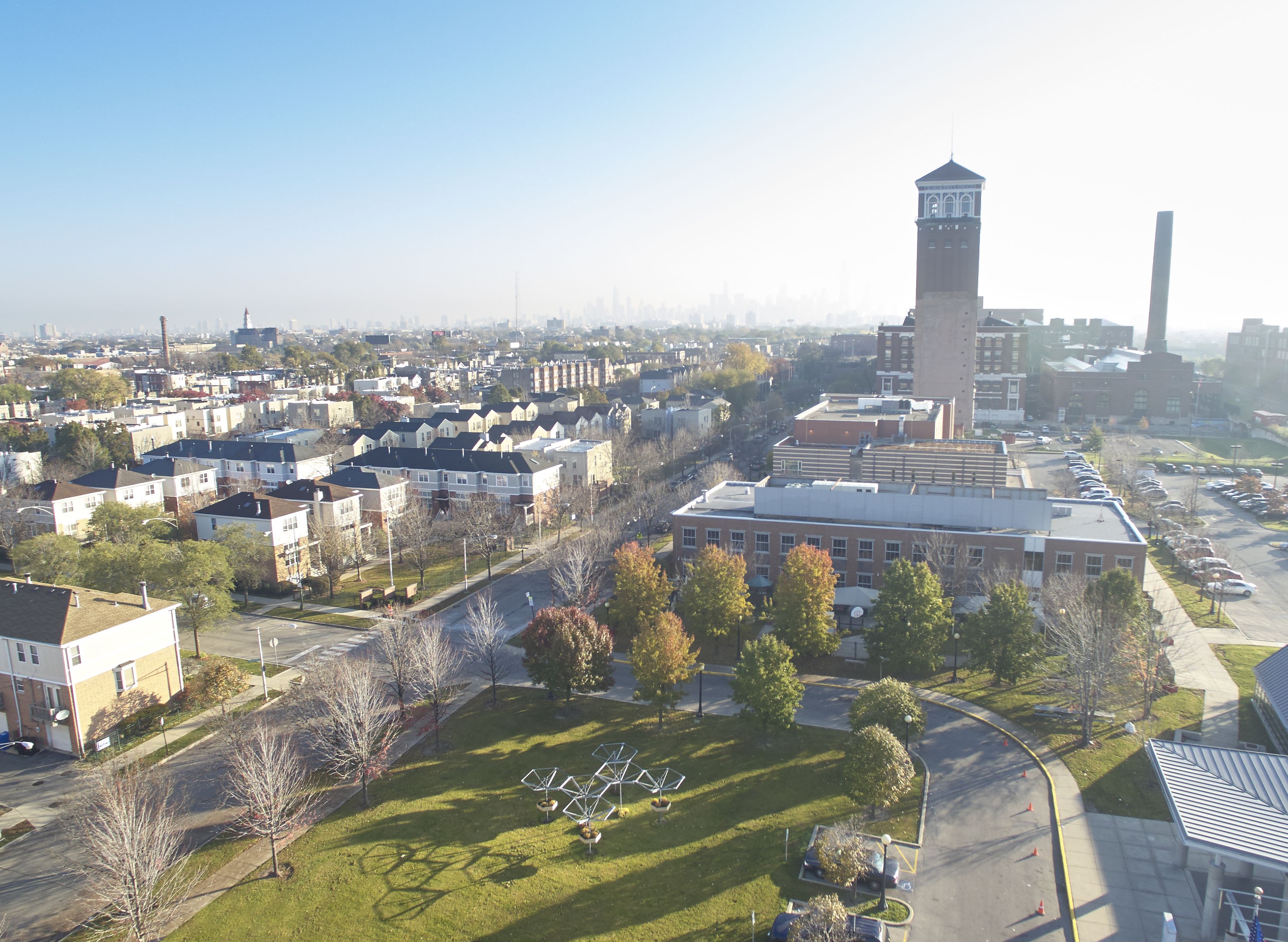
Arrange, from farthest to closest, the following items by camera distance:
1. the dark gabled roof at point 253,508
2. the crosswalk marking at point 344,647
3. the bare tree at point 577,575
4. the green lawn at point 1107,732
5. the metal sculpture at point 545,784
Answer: the dark gabled roof at point 253,508, the bare tree at point 577,575, the crosswalk marking at point 344,647, the green lawn at point 1107,732, the metal sculpture at point 545,784

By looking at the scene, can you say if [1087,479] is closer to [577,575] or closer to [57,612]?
[577,575]

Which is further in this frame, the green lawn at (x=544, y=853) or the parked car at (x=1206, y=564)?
the parked car at (x=1206, y=564)

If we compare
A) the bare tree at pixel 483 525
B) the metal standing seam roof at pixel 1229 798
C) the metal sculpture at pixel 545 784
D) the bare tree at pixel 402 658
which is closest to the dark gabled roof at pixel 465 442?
the bare tree at pixel 483 525

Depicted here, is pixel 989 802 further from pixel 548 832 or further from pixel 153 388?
pixel 153 388

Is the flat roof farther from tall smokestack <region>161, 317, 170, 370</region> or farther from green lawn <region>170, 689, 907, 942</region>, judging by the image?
tall smokestack <region>161, 317, 170, 370</region>

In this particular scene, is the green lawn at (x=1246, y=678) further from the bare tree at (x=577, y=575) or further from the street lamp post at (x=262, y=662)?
the street lamp post at (x=262, y=662)

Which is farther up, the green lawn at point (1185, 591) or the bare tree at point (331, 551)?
the bare tree at point (331, 551)
